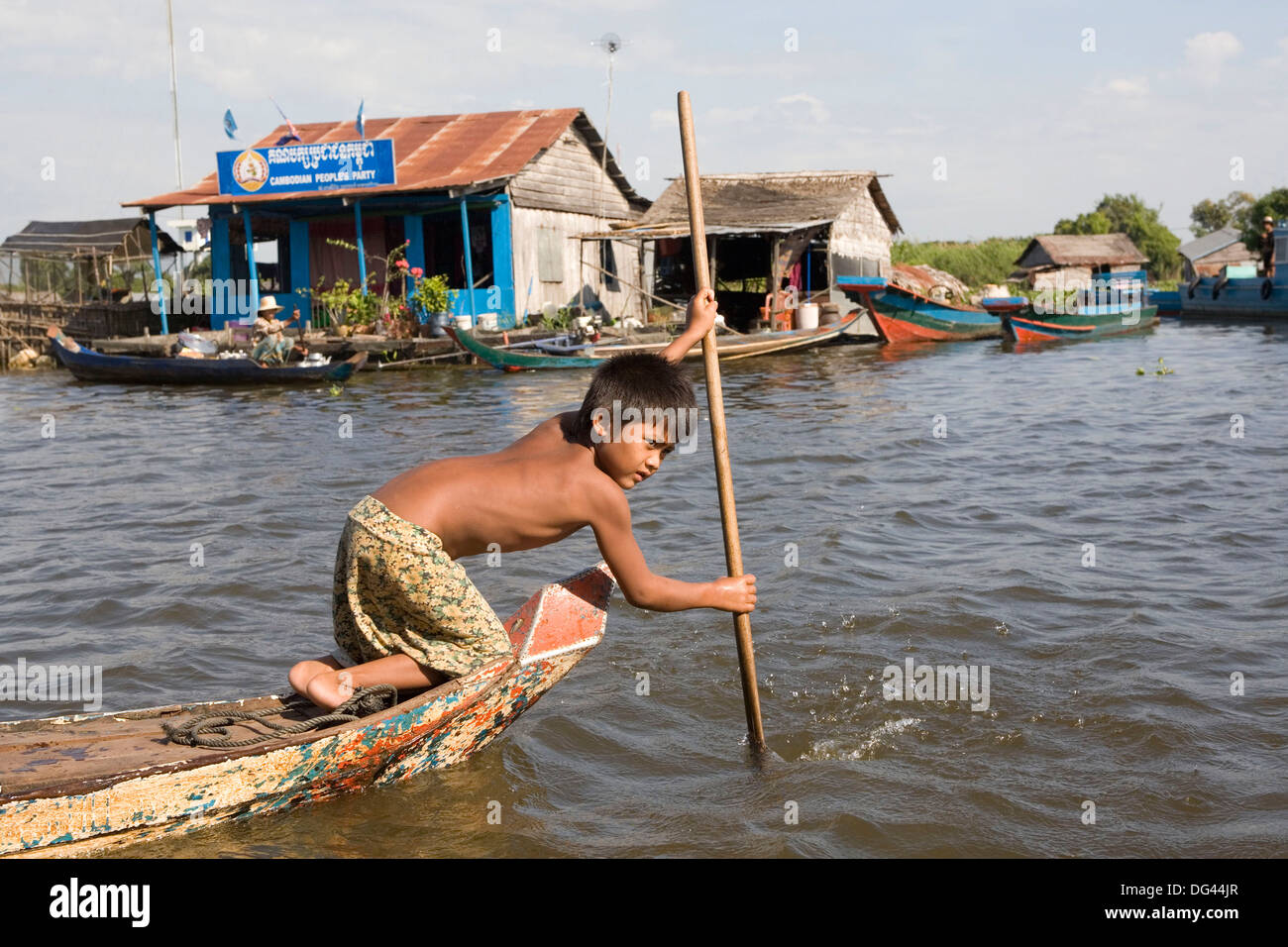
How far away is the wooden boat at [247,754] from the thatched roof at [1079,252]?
33979 mm

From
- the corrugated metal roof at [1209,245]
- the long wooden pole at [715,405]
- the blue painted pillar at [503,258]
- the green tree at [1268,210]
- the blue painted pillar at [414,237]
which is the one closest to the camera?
the long wooden pole at [715,405]

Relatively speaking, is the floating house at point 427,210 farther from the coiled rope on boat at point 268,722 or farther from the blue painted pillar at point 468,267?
the coiled rope on boat at point 268,722

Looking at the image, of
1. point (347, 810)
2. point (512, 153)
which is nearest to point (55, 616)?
point (347, 810)

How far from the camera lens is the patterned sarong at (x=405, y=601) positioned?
3371 millimetres

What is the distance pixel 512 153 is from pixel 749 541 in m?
14.5

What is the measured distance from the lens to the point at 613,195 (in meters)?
24.0

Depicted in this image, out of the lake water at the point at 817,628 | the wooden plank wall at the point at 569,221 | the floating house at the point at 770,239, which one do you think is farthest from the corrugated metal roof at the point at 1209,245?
the lake water at the point at 817,628

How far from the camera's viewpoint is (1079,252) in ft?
115

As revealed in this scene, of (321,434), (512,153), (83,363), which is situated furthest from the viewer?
A: (512,153)

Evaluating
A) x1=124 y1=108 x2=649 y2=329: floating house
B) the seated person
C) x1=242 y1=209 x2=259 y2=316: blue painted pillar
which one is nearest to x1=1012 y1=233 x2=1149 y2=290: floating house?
x1=124 y1=108 x2=649 y2=329: floating house

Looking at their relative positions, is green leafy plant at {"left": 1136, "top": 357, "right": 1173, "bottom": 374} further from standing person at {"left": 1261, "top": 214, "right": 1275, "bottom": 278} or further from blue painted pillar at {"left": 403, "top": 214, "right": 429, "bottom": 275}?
blue painted pillar at {"left": 403, "top": 214, "right": 429, "bottom": 275}

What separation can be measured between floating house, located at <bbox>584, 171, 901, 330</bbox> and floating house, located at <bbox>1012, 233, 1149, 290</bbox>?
37.3 feet

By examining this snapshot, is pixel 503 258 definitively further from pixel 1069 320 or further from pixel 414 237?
pixel 1069 320
